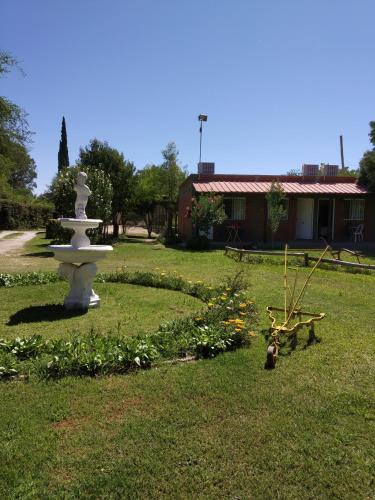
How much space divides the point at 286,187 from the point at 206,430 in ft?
68.9

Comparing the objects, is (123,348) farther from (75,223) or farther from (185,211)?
(185,211)

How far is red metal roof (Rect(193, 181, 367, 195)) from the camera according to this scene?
22312mm

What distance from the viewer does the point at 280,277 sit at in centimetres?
1162

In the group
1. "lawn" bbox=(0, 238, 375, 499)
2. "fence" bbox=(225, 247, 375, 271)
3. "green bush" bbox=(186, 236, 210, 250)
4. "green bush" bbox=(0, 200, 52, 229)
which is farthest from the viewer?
"green bush" bbox=(0, 200, 52, 229)

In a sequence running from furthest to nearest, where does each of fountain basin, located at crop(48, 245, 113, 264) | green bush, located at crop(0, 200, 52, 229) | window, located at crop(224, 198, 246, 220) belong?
green bush, located at crop(0, 200, 52, 229) → window, located at crop(224, 198, 246, 220) → fountain basin, located at crop(48, 245, 113, 264)

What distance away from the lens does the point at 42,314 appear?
7305 millimetres

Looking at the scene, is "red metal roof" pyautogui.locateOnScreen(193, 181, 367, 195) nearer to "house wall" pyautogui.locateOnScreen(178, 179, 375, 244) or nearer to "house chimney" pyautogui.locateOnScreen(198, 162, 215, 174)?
"house wall" pyautogui.locateOnScreen(178, 179, 375, 244)

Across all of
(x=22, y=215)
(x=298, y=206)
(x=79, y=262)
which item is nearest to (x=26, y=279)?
(x=79, y=262)

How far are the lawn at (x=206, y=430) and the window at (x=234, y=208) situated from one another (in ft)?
58.3

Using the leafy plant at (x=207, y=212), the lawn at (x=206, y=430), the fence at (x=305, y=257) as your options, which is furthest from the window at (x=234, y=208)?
the lawn at (x=206, y=430)

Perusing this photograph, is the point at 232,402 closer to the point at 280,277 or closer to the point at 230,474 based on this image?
the point at 230,474

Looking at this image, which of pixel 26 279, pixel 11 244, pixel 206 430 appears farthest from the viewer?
pixel 11 244

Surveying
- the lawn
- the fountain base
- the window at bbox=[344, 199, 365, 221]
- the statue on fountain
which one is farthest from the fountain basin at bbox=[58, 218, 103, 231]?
the window at bbox=[344, 199, 365, 221]

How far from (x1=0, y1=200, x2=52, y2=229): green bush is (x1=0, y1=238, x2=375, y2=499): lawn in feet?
106
